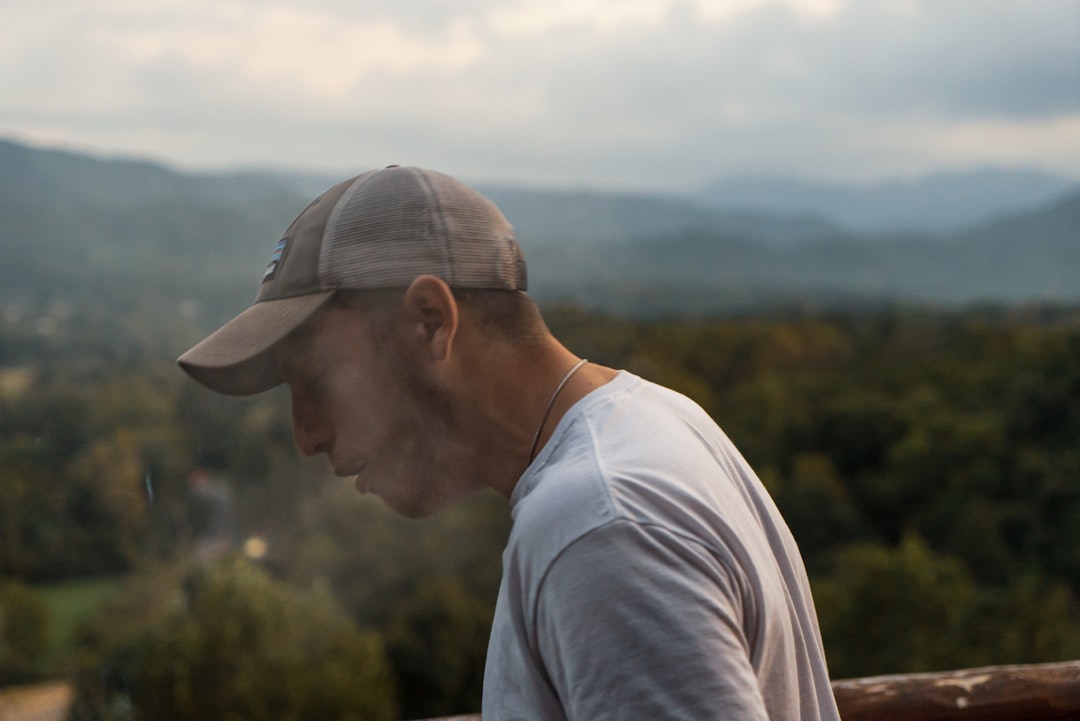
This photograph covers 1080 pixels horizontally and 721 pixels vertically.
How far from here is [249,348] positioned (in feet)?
2.55

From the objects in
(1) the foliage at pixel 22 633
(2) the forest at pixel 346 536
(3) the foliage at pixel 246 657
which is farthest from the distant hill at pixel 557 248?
(3) the foliage at pixel 246 657

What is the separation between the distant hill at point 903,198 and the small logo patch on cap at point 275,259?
27.8 m

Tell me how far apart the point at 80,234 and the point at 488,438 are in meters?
17.7

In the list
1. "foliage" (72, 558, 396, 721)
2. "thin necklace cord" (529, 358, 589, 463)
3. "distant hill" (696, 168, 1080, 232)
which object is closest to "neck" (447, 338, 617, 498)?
"thin necklace cord" (529, 358, 589, 463)

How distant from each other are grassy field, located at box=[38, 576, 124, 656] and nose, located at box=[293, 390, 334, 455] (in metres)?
19.4

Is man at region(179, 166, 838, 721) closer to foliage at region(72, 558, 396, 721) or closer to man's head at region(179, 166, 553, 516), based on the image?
man's head at region(179, 166, 553, 516)

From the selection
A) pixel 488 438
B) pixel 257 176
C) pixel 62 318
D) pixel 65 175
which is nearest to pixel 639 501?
pixel 488 438

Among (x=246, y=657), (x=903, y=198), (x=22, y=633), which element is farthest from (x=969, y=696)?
(x=903, y=198)

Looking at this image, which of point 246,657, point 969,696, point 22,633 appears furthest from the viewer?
point 246,657

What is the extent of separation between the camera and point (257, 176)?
13.2m

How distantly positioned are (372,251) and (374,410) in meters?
0.12

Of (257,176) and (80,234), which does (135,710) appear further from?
(257,176)

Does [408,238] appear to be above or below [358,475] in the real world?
above

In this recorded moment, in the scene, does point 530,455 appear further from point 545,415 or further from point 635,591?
point 635,591
